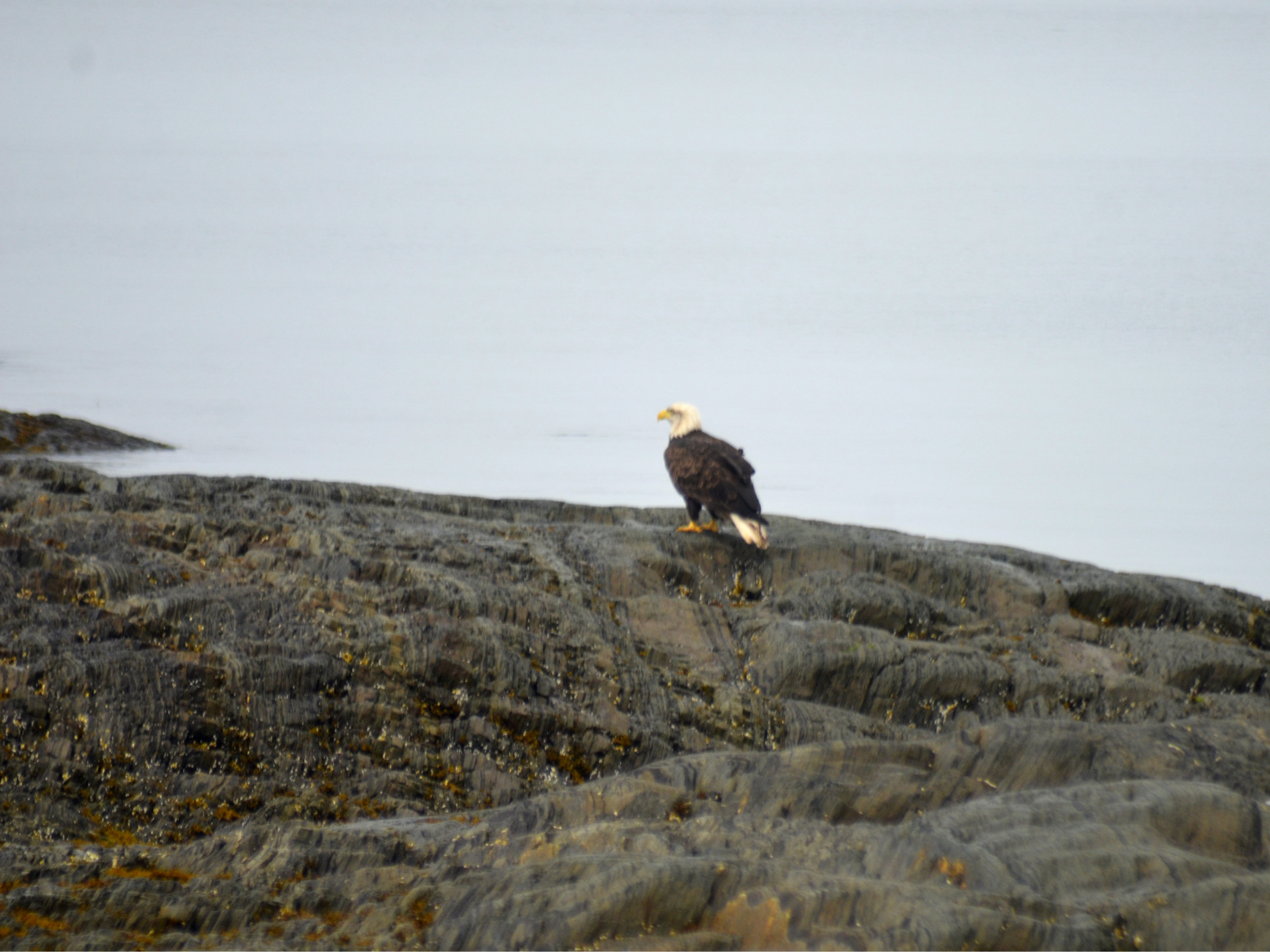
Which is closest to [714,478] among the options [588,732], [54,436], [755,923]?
[588,732]

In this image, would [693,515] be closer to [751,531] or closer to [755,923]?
[751,531]

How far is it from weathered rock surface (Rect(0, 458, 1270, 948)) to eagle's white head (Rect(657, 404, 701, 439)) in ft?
2.67

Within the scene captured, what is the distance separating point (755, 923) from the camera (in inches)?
101

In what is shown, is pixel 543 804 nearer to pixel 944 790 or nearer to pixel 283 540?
pixel 944 790

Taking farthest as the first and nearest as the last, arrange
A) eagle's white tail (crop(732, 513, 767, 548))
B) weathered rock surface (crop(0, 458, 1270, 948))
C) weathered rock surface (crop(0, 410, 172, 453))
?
weathered rock surface (crop(0, 410, 172, 453)) → eagle's white tail (crop(732, 513, 767, 548)) → weathered rock surface (crop(0, 458, 1270, 948))

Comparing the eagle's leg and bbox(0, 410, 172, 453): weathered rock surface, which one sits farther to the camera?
bbox(0, 410, 172, 453): weathered rock surface

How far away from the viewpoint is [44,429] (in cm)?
1605

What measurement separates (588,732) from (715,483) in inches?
93.5

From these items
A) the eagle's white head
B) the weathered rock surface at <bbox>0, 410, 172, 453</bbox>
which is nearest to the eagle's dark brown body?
the eagle's white head

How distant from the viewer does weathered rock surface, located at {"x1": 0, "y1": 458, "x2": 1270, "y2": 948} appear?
2.68 meters

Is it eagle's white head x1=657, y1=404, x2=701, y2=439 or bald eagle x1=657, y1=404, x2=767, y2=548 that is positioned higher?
eagle's white head x1=657, y1=404, x2=701, y2=439

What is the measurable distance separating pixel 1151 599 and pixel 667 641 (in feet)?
12.4

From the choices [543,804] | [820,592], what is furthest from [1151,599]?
[543,804]

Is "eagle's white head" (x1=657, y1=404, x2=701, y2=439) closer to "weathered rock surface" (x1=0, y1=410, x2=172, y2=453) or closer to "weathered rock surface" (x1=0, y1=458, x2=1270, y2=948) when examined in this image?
"weathered rock surface" (x1=0, y1=458, x2=1270, y2=948)
